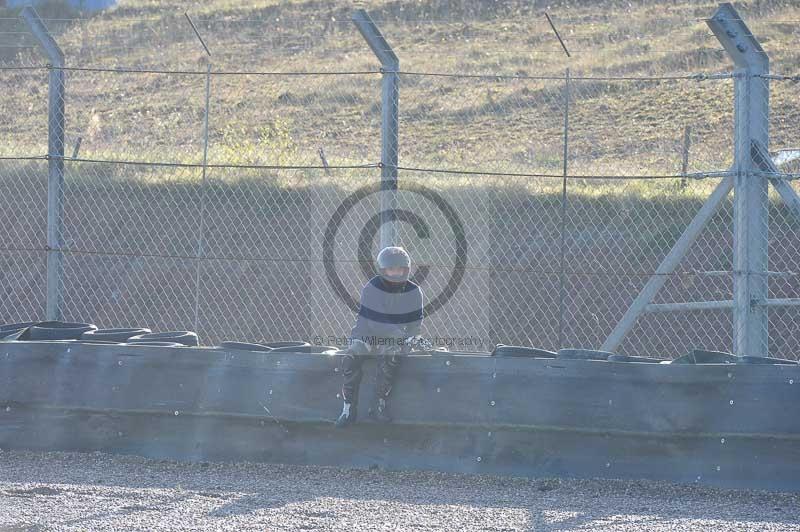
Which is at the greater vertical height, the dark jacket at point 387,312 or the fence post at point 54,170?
the fence post at point 54,170

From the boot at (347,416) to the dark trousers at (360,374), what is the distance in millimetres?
34

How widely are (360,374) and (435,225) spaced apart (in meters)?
7.48

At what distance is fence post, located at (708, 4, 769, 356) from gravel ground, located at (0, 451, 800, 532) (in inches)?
63.3

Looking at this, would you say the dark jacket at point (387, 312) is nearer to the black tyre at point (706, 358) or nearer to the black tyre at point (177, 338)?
the black tyre at point (177, 338)

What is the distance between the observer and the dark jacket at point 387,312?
24.5ft

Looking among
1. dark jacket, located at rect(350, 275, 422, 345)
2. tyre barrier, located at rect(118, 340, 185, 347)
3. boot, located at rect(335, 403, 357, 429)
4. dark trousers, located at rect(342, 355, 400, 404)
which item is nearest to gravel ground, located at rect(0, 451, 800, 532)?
boot, located at rect(335, 403, 357, 429)

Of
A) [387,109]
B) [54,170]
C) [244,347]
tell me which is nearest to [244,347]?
[244,347]

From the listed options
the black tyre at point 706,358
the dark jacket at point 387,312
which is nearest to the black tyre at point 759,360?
Result: the black tyre at point 706,358

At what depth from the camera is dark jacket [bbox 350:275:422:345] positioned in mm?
7453

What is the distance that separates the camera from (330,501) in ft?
21.2

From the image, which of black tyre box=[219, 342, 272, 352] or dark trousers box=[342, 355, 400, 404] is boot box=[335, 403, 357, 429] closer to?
dark trousers box=[342, 355, 400, 404]

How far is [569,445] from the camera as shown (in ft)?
23.3

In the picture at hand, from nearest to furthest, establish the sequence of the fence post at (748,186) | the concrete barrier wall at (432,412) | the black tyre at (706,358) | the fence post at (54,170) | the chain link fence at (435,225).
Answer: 1. the concrete barrier wall at (432,412)
2. the black tyre at (706,358)
3. the fence post at (748,186)
4. the fence post at (54,170)
5. the chain link fence at (435,225)

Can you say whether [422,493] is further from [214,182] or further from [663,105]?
[663,105]
